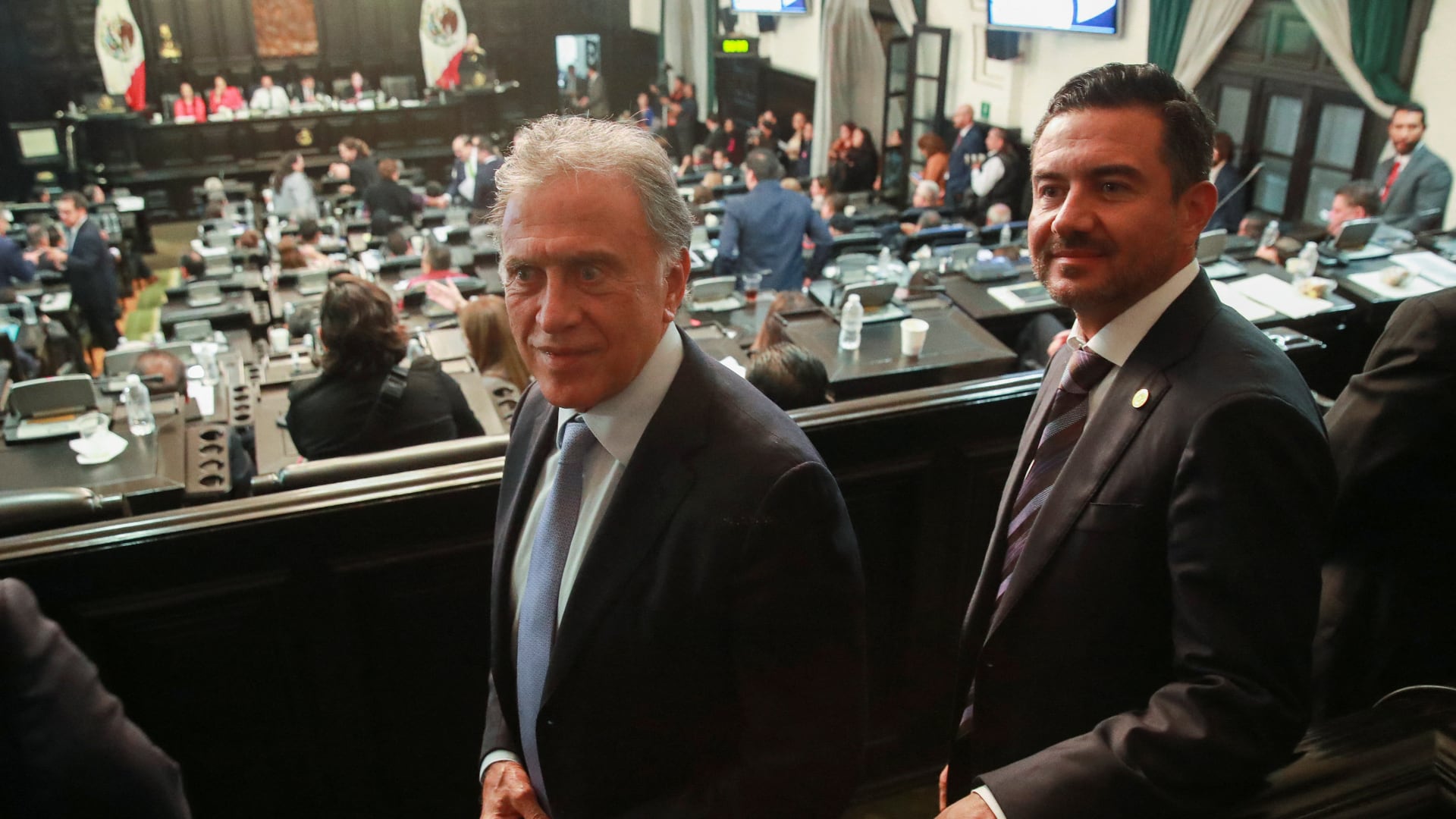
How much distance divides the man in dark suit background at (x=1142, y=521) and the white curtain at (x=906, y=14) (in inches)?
→ 387

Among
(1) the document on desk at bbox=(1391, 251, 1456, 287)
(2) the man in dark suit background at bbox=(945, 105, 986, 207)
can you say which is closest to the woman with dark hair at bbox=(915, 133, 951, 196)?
(2) the man in dark suit background at bbox=(945, 105, 986, 207)

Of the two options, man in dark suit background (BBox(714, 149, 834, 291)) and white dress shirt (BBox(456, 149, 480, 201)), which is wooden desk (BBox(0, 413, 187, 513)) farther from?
white dress shirt (BBox(456, 149, 480, 201))

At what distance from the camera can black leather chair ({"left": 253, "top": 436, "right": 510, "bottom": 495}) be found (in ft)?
7.06

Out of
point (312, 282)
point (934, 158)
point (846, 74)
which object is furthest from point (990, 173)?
point (312, 282)

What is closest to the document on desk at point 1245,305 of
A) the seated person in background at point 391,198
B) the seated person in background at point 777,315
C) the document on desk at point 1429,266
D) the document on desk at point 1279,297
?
the document on desk at point 1279,297

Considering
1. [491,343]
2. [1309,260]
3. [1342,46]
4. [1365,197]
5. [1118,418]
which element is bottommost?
[491,343]

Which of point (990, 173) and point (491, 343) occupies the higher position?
point (491, 343)

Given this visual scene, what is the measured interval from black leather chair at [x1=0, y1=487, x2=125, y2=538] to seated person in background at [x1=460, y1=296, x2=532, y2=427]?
1.84 m

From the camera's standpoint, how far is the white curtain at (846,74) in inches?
430

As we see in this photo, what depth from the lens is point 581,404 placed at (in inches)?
46.6

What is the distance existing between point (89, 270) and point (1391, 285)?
7828 millimetres

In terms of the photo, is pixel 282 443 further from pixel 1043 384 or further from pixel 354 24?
pixel 354 24

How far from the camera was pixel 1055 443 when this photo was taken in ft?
4.50

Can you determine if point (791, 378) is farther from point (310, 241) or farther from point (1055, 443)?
point (310, 241)
